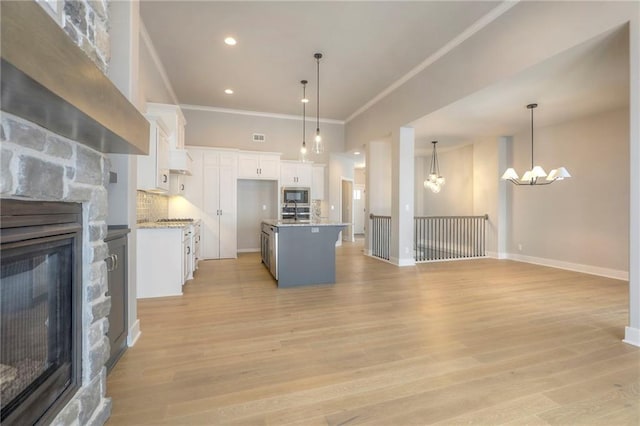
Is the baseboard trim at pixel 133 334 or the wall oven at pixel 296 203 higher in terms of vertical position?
the wall oven at pixel 296 203

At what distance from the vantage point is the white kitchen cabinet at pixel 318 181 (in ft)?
26.9

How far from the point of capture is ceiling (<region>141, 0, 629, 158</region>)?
3549 mm

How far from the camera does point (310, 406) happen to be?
5.55 ft

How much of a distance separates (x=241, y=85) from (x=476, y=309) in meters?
5.77

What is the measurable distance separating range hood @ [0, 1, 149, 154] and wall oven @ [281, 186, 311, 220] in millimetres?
6016

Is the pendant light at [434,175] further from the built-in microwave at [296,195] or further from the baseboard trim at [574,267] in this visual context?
the built-in microwave at [296,195]

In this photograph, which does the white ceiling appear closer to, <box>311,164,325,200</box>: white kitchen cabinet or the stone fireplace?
<box>311,164,325,200</box>: white kitchen cabinet

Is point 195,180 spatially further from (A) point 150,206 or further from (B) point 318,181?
(B) point 318,181

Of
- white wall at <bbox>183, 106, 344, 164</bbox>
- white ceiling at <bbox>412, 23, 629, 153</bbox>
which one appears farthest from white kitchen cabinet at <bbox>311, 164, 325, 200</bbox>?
white ceiling at <bbox>412, 23, 629, 153</bbox>

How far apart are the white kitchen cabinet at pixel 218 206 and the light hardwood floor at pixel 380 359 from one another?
2.55 meters

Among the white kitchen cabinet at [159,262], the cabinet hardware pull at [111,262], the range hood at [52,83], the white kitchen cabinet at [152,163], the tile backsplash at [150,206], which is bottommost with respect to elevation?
the white kitchen cabinet at [159,262]

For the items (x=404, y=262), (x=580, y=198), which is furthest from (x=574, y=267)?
(x=404, y=262)

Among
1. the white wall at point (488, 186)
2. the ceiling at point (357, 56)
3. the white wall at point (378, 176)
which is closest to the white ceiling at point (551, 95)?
the ceiling at point (357, 56)

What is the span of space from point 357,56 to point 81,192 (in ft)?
15.1
